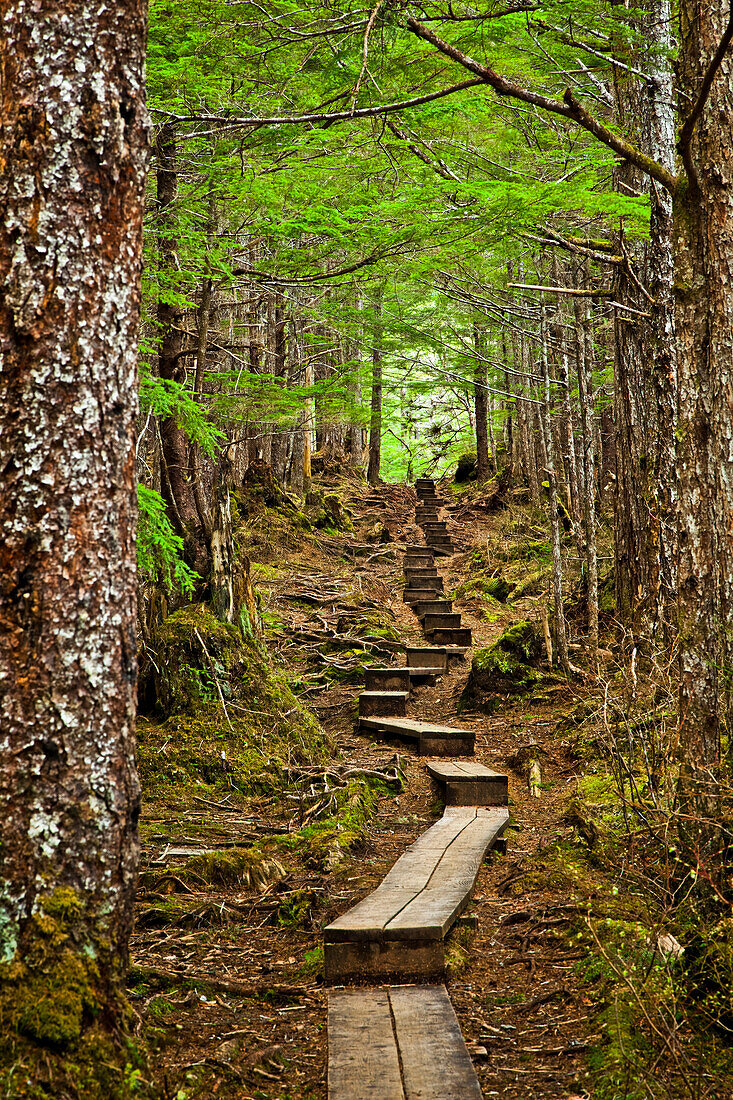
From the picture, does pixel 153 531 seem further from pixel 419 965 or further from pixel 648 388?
pixel 648 388

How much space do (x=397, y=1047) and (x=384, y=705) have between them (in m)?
6.54

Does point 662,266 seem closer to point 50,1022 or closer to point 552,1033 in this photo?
point 552,1033

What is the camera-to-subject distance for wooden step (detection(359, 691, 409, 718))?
9.97 m

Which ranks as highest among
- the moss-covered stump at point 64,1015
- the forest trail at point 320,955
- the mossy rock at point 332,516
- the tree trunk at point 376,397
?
the tree trunk at point 376,397

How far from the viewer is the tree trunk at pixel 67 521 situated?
263 cm

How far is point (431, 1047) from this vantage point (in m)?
3.45

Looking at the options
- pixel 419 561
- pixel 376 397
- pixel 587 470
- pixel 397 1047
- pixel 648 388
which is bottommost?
pixel 397 1047

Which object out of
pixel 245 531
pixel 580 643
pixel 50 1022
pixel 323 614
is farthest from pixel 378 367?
pixel 50 1022

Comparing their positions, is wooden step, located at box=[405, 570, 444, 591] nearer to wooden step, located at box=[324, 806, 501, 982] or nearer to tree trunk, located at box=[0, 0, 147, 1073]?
wooden step, located at box=[324, 806, 501, 982]

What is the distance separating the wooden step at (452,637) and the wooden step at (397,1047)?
919cm

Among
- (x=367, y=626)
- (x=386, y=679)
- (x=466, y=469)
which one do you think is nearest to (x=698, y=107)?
(x=386, y=679)

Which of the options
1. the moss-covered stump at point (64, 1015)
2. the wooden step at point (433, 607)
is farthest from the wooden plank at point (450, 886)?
the wooden step at point (433, 607)

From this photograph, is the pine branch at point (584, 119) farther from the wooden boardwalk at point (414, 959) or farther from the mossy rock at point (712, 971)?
the wooden boardwalk at point (414, 959)

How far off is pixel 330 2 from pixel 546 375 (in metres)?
5.56
